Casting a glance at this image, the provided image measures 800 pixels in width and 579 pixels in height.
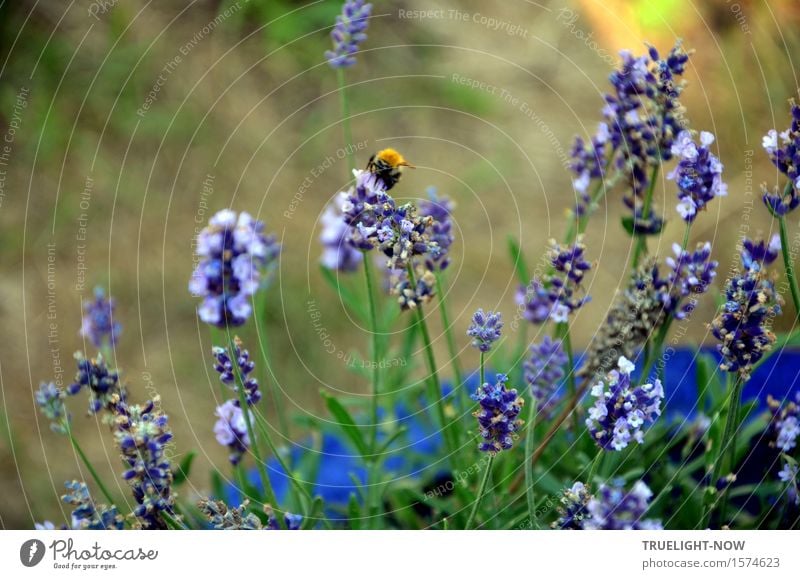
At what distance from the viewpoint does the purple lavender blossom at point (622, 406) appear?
61cm

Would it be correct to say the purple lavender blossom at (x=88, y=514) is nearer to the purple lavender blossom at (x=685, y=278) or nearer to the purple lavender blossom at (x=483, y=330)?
the purple lavender blossom at (x=483, y=330)

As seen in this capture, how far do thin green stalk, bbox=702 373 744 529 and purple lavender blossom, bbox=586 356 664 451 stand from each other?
3.0 inches

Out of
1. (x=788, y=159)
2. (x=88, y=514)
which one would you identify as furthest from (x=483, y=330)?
(x=88, y=514)

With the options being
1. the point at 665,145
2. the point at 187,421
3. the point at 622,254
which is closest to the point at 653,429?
the point at 665,145

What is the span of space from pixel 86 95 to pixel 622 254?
2.89 feet

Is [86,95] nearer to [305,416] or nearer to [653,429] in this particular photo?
[305,416]

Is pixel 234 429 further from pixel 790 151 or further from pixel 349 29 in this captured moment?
pixel 790 151

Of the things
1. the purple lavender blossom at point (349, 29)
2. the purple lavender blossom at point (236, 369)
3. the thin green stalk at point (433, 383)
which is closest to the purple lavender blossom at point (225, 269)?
the purple lavender blossom at point (236, 369)

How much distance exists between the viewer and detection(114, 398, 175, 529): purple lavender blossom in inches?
25.1

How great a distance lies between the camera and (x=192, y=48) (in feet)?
3.76

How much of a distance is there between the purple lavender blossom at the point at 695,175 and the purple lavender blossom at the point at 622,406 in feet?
0.46

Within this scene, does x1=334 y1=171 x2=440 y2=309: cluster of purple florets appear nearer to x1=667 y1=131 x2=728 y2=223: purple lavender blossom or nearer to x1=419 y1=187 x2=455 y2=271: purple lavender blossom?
x1=419 y1=187 x2=455 y2=271: purple lavender blossom

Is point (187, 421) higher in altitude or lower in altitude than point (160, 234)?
lower
